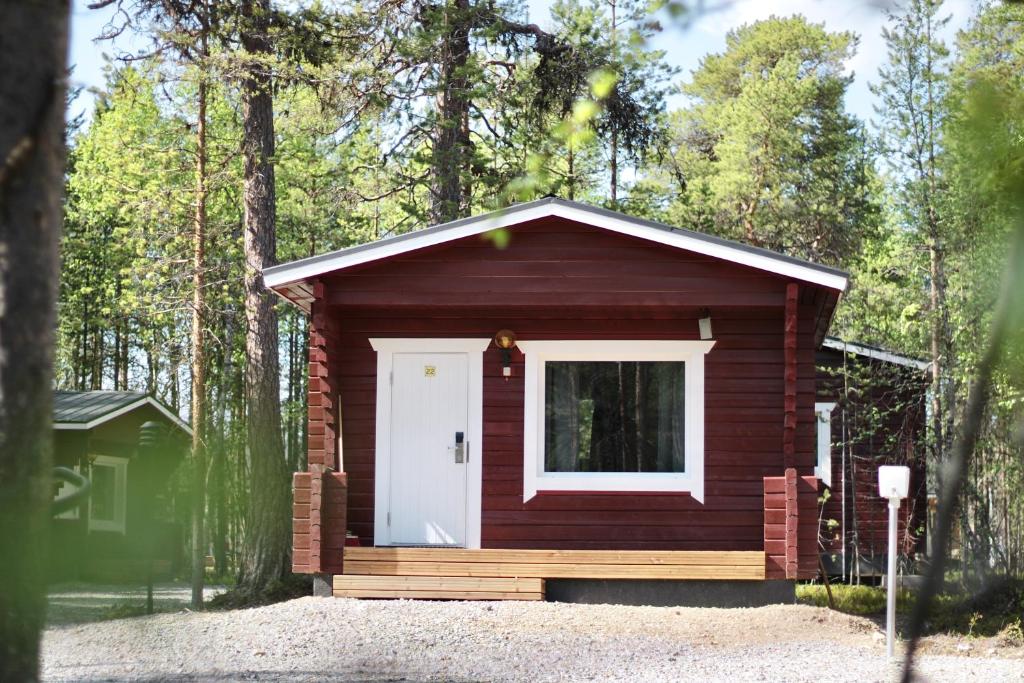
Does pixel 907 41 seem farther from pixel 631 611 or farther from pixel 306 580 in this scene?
pixel 306 580

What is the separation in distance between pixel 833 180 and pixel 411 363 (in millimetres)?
17779

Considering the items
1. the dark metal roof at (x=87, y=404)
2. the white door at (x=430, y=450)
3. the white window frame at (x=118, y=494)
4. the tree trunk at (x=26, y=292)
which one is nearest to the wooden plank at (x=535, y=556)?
the white door at (x=430, y=450)

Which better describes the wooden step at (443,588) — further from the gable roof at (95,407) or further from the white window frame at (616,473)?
the gable roof at (95,407)

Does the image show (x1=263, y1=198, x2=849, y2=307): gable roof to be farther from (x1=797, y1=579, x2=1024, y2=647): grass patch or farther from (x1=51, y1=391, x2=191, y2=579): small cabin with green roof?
(x1=51, y1=391, x2=191, y2=579): small cabin with green roof

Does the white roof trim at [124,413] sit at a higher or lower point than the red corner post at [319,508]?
A: higher

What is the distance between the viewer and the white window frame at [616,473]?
1159 centimetres

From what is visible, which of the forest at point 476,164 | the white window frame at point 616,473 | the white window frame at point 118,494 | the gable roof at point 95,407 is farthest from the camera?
the white window frame at point 118,494

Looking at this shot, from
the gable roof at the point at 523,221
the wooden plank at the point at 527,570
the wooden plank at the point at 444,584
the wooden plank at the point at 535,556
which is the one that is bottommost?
the wooden plank at the point at 444,584

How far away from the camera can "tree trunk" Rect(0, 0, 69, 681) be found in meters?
1.88

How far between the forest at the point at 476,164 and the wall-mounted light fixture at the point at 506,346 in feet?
4.56

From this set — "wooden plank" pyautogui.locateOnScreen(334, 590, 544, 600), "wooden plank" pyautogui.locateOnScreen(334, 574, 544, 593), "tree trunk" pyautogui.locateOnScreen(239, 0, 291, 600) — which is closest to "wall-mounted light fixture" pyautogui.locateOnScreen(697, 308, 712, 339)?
"wooden plank" pyautogui.locateOnScreen(334, 574, 544, 593)

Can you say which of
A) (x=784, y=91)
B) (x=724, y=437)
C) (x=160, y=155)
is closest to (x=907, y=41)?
(x=724, y=437)

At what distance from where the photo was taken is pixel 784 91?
26.7 meters

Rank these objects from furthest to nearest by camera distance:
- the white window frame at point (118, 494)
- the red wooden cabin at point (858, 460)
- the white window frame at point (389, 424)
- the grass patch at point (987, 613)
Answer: the white window frame at point (118, 494) → the red wooden cabin at point (858, 460) → the white window frame at point (389, 424) → the grass patch at point (987, 613)
